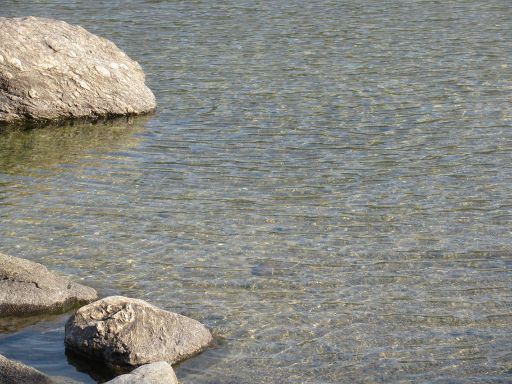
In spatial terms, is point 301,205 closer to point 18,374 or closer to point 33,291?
point 33,291

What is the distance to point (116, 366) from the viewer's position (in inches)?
318

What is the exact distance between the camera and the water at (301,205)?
8430 mm

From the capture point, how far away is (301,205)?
11531mm

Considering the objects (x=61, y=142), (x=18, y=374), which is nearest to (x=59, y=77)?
(x=61, y=142)

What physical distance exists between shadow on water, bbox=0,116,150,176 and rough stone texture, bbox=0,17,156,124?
25 centimetres

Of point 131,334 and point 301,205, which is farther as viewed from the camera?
point 301,205

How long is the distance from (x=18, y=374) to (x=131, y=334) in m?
0.99

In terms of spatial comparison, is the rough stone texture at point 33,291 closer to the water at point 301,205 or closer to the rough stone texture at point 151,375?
the water at point 301,205

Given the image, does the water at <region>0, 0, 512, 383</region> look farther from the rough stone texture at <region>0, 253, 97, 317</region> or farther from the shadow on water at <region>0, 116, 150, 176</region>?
the rough stone texture at <region>0, 253, 97, 317</region>

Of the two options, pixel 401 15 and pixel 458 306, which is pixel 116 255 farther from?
pixel 401 15

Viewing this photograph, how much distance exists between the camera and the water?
8.43 metres

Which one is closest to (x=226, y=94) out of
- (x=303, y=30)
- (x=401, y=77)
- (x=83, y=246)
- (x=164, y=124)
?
(x=164, y=124)

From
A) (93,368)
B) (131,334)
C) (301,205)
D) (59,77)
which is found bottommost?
(93,368)

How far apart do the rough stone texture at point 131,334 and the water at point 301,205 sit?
0.18 meters
